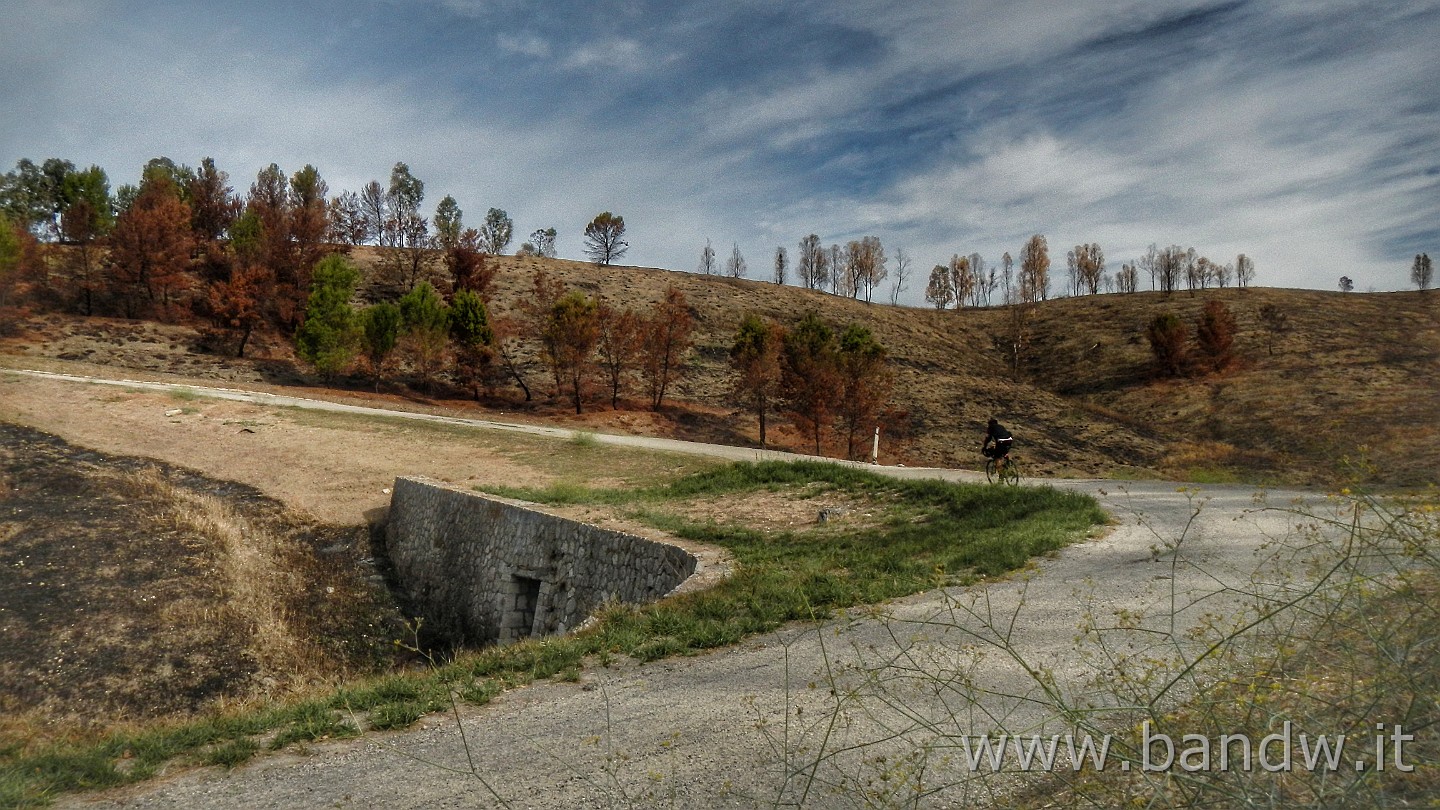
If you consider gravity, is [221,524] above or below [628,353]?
below

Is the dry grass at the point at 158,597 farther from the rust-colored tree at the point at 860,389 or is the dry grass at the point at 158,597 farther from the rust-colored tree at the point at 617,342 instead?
the rust-colored tree at the point at 617,342

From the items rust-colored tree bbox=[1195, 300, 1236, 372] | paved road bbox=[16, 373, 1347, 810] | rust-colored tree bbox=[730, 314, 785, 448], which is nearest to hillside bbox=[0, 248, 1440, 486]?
rust-colored tree bbox=[1195, 300, 1236, 372]

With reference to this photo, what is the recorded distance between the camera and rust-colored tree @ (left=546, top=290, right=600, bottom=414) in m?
40.3

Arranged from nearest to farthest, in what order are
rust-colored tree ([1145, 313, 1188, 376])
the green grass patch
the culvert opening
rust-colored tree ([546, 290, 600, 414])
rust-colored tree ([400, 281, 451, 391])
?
the green grass patch → the culvert opening → rust-colored tree ([546, 290, 600, 414]) → rust-colored tree ([400, 281, 451, 391]) → rust-colored tree ([1145, 313, 1188, 376])

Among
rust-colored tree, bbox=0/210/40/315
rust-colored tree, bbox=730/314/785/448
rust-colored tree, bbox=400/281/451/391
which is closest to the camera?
rust-colored tree, bbox=0/210/40/315

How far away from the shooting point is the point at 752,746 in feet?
14.6

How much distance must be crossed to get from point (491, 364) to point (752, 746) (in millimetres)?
41021

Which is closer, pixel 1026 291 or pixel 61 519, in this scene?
pixel 61 519

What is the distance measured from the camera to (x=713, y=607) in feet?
25.2

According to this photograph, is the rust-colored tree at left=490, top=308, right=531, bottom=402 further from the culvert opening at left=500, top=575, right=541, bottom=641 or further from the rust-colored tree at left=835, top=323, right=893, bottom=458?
the culvert opening at left=500, top=575, right=541, bottom=641

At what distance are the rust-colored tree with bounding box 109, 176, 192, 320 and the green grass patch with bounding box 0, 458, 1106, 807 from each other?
44.0 meters

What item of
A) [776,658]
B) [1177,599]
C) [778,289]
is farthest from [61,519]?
[778,289]

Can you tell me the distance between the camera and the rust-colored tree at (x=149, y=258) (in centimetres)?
4547

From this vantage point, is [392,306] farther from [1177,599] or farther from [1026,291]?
[1026,291]
